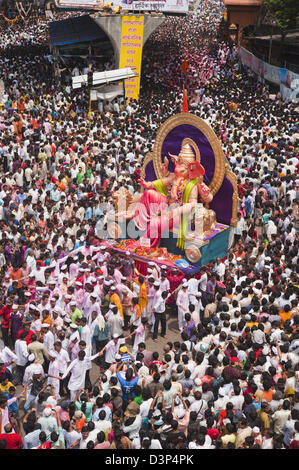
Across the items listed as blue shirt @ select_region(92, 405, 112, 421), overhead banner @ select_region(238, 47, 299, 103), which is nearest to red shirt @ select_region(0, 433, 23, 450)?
blue shirt @ select_region(92, 405, 112, 421)

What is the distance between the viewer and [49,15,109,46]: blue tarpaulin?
26453 millimetres

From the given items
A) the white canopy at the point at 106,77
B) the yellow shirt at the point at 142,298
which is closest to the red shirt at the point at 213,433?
the yellow shirt at the point at 142,298

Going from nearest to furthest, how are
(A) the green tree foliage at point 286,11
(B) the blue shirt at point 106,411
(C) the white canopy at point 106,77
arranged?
1. (B) the blue shirt at point 106,411
2. (C) the white canopy at point 106,77
3. (A) the green tree foliage at point 286,11

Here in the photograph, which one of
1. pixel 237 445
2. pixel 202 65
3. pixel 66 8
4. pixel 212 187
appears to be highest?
pixel 66 8

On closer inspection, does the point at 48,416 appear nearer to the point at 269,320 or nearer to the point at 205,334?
the point at 205,334

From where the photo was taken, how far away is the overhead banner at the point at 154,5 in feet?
79.2

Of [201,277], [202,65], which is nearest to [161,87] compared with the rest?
[202,65]

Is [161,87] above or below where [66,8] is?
below

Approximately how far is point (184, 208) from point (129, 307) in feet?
9.14

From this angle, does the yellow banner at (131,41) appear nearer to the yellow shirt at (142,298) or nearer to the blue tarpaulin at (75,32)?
the blue tarpaulin at (75,32)

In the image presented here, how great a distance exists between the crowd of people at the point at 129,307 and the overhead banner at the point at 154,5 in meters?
7.99

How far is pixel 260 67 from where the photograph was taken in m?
26.0

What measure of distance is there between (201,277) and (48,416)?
442cm

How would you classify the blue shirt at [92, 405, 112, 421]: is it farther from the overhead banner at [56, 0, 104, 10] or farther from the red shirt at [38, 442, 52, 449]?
the overhead banner at [56, 0, 104, 10]
